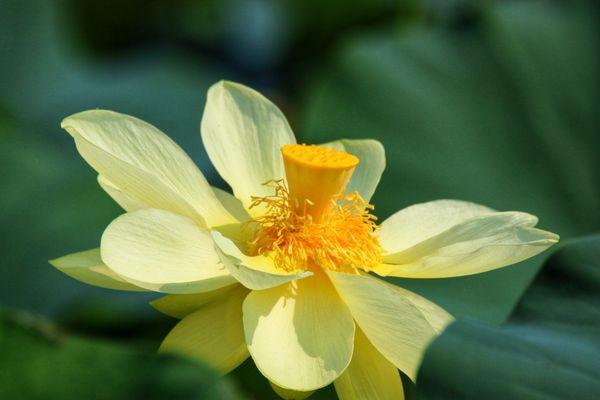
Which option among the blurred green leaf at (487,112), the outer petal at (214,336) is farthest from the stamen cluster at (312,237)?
the blurred green leaf at (487,112)

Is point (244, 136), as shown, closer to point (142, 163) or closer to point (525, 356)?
point (142, 163)

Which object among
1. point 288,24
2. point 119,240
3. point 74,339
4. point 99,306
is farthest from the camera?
point 288,24

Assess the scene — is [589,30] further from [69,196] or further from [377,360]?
[377,360]

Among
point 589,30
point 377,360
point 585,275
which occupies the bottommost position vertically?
point 377,360

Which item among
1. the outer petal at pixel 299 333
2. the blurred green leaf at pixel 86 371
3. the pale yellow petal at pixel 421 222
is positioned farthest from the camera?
the pale yellow petal at pixel 421 222

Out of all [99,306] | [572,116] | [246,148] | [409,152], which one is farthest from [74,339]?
[572,116]

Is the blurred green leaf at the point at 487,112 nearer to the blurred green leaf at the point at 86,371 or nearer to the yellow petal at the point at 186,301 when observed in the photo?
the yellow petal at the point at 186,301
